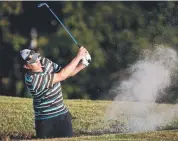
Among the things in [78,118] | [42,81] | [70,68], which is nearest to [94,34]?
[78,118]

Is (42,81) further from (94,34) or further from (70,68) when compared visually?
(94,34)

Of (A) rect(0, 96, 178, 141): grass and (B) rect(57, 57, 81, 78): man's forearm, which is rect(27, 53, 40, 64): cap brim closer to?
(B) rect(57, 57, 81, 78): man's forearm

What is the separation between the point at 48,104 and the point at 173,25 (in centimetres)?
394

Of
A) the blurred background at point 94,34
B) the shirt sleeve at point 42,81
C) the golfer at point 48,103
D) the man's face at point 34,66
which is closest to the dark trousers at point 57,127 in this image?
the golfer at point 48,103

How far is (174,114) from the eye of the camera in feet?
31.0

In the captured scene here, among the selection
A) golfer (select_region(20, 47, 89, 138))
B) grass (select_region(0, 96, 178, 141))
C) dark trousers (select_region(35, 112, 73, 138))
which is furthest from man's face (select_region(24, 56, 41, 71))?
grass (select_region(0, 96, 178, 141))

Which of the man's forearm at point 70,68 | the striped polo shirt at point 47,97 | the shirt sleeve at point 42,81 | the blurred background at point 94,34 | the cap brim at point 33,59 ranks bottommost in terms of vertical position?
the striped polo shirt at point 47,97

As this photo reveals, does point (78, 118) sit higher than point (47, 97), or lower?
lower

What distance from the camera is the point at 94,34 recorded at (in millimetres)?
10328

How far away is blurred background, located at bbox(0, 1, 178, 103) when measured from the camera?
10.2 meters

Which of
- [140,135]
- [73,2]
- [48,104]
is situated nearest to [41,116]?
[48,104]

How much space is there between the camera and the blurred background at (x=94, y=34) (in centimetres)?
1022

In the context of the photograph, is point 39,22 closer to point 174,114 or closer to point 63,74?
point 174,114

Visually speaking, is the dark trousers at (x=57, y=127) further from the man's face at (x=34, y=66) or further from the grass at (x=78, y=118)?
the grass at (x=78, y=118)
